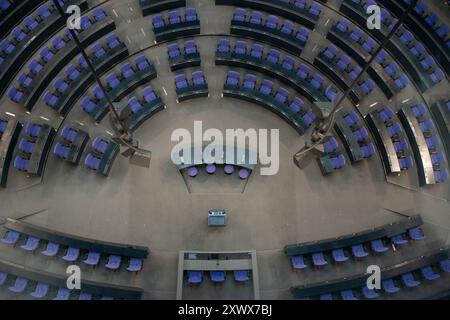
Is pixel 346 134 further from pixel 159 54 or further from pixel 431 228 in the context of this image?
pixel 159 54

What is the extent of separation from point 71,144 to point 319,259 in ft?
38.3

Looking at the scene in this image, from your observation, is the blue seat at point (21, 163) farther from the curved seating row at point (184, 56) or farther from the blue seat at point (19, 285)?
the curved seating row at point (184, 56)

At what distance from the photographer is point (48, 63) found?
21672mm

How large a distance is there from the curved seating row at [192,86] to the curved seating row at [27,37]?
5.83 meters

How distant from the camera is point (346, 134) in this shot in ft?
68.7

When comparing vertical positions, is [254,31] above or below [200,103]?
above

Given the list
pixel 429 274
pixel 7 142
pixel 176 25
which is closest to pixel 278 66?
pixel 176 25

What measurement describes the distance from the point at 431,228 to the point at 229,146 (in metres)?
9.34

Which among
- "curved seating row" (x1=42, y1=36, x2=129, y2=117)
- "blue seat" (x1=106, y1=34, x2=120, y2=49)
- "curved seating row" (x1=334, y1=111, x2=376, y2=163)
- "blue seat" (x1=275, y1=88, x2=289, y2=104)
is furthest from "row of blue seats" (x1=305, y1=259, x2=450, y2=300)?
"blue seat" (x1=106, y1=34, x2=120, y2=49)

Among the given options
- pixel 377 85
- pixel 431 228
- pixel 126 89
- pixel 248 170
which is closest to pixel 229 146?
pixel 248 170

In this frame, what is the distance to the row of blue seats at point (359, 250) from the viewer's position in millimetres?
19344

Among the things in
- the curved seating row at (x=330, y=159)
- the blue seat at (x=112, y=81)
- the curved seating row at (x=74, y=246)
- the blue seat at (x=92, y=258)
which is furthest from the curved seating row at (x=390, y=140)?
the blue seat at (x=92, y=258)

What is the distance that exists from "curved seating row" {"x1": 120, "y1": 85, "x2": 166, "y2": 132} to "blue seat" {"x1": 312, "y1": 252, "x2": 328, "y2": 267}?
936 centimetres

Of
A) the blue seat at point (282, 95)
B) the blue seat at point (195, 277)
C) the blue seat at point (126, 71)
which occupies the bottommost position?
the blue seat at point (195, 277)
